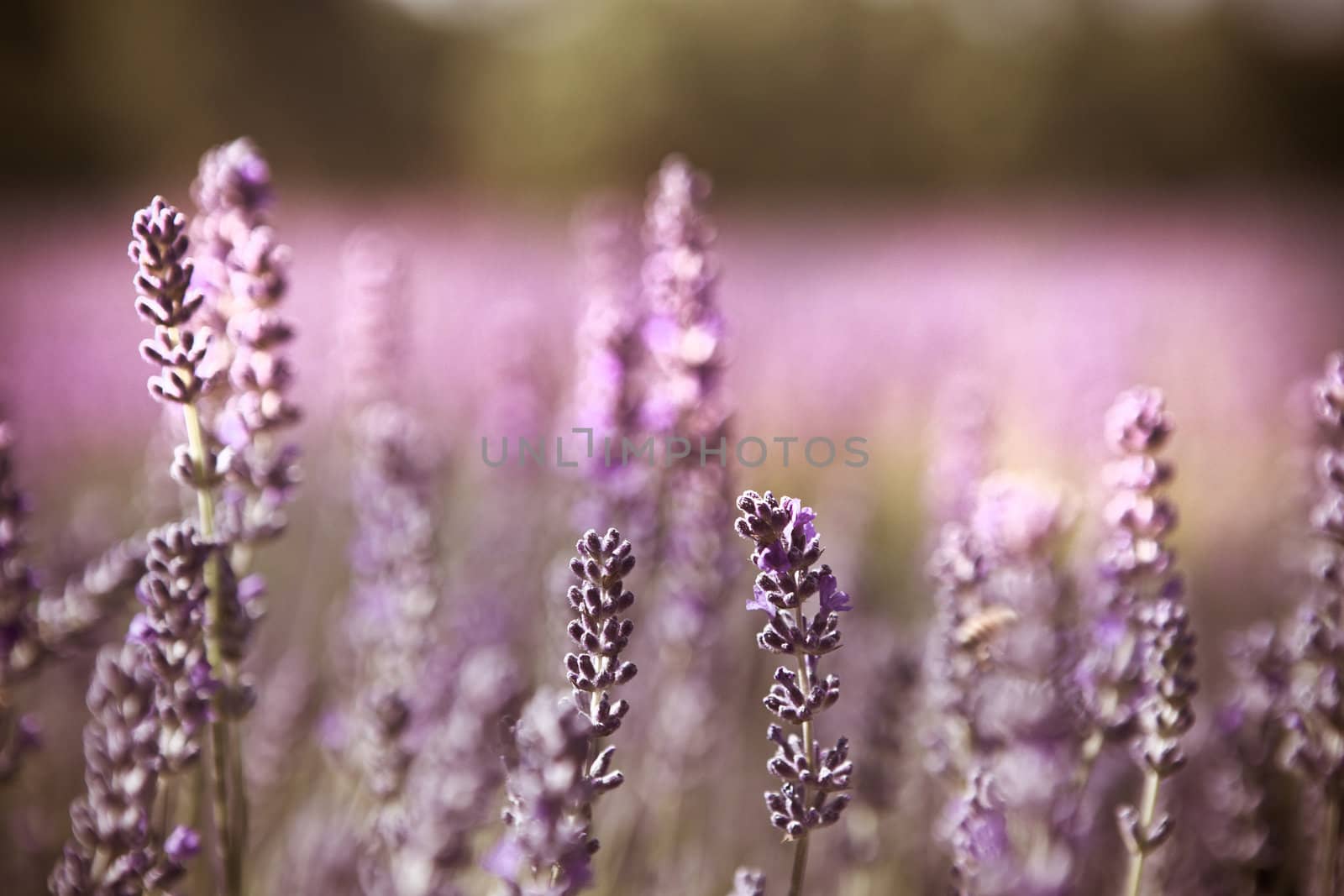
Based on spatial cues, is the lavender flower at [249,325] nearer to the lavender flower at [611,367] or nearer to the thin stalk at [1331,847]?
the lavender flower at [611,367]

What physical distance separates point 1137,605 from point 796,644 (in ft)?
2.50

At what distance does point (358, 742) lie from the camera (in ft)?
6.69

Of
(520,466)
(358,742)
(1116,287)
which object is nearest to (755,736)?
(520,466)

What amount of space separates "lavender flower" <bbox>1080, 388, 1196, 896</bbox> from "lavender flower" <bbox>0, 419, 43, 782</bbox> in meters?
1.63

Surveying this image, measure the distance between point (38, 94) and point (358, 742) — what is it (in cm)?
1167

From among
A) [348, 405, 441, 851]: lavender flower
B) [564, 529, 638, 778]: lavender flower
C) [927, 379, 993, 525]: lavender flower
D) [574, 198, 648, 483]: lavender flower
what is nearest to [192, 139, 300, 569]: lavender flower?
[348, 405, 441, 851]: lavender flower

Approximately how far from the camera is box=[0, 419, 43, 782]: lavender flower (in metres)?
1.39

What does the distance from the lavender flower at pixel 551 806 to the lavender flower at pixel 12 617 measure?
879 millimetres

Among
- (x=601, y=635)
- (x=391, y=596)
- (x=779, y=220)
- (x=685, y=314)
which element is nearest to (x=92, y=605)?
(x=391, y=596)

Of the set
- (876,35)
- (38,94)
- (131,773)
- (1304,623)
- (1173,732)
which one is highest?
(876,35)

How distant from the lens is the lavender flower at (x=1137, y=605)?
4.42 feet

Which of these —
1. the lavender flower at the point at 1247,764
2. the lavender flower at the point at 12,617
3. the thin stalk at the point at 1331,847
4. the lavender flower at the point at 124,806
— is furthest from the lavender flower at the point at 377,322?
the thin stalk at the point at 1331,847

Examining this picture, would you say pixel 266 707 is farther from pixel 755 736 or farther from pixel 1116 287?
pixel 1116 287

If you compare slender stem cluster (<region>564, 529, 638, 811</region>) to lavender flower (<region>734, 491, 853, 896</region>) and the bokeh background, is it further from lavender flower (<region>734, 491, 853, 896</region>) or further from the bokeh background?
the bokeh background
